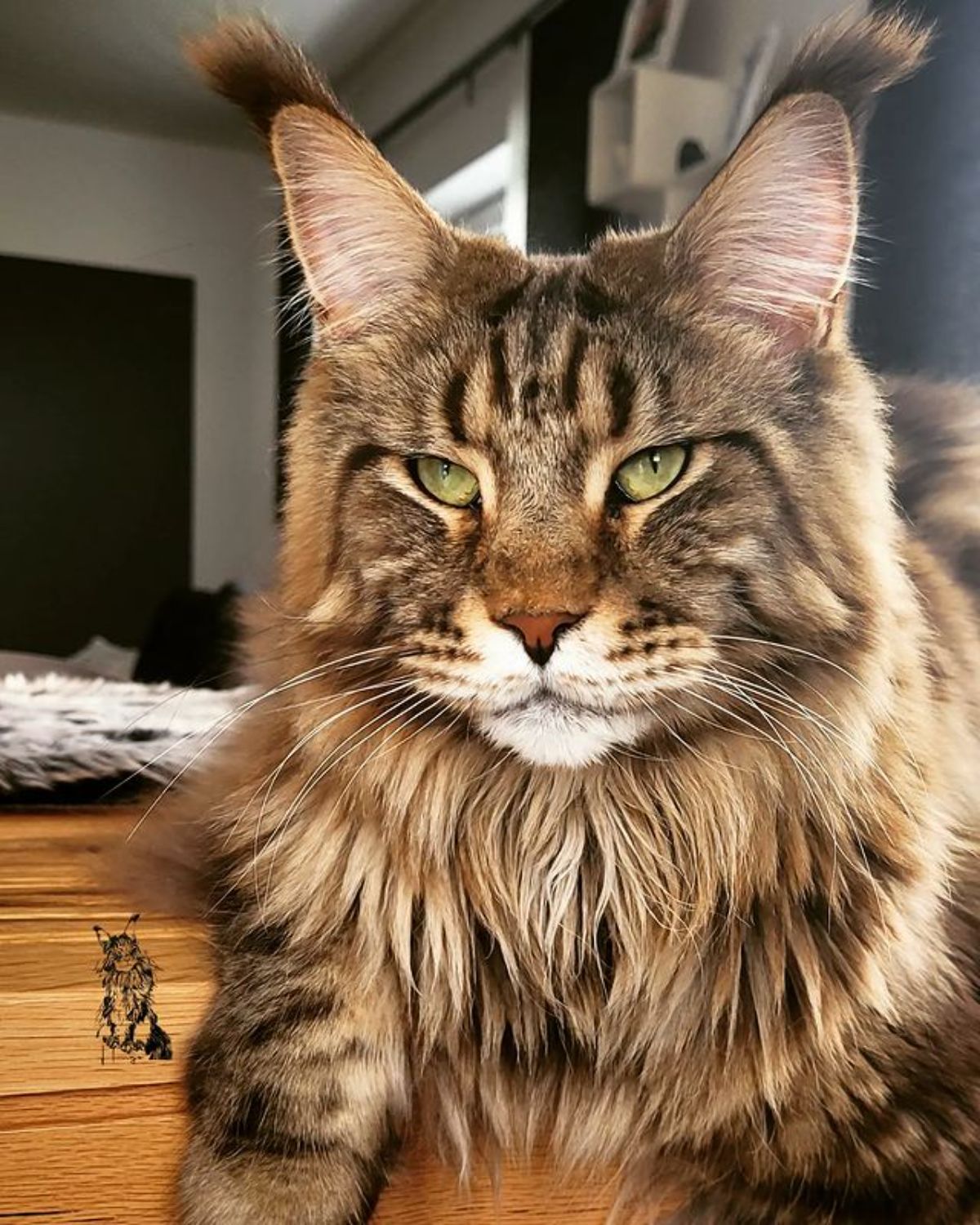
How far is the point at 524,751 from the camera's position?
0.79 metres

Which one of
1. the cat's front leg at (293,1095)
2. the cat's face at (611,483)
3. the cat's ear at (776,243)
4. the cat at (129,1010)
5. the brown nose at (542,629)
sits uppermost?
the cat's ear at (776,243)

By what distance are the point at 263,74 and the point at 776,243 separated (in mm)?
407

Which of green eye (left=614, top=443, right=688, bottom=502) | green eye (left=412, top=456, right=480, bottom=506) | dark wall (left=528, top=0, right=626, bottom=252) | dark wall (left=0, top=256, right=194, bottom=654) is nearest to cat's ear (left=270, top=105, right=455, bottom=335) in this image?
green eye (left=412, top=456, right=480, bottom=506)

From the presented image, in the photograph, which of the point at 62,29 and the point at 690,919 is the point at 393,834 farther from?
the point at 62,29

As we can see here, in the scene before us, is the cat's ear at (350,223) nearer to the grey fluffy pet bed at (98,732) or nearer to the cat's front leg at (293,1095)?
the grey fluffy pet bed at (98,732)

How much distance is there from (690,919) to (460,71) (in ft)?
3.17

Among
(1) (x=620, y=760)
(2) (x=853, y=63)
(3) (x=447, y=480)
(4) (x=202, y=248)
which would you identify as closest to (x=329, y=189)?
(3) (x=447, y=480)

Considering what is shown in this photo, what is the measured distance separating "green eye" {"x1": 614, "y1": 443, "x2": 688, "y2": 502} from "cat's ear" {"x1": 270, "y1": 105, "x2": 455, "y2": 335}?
0.78 ft

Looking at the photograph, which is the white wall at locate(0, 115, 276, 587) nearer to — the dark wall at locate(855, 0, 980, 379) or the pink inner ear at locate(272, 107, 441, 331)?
the pink inner ear at locate(272, 107, 441, 331)

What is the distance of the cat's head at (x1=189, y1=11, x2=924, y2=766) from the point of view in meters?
0.76

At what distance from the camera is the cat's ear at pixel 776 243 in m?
0.82

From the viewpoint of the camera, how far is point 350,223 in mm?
900

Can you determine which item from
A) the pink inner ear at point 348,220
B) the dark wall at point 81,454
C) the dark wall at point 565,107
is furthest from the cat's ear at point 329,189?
the dark wall at point 81,454

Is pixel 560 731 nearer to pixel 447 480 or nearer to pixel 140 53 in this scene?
Result: pixel 447 480
